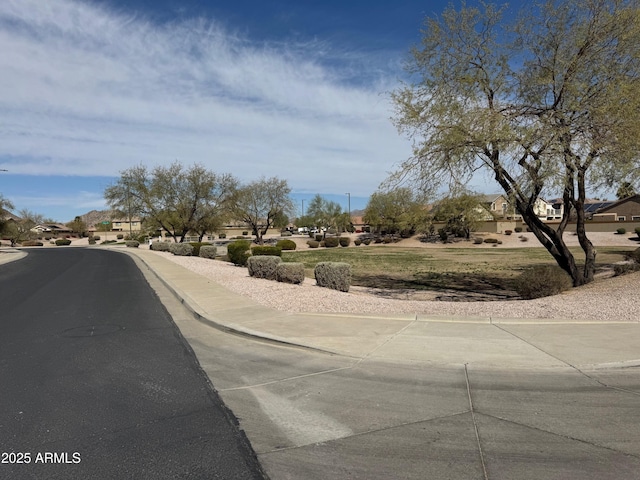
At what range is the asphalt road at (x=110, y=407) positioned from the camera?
3797 mm

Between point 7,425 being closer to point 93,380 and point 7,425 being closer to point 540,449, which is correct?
point 93,380

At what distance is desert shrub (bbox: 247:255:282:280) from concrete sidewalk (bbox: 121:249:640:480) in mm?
8186

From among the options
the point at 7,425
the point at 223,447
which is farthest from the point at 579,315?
the point at 7,425

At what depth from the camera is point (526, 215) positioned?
48.9 ft

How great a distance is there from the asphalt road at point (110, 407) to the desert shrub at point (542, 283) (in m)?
9.27

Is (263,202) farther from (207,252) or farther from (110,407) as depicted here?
(110,407)

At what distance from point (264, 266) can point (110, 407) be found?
41.4 ft

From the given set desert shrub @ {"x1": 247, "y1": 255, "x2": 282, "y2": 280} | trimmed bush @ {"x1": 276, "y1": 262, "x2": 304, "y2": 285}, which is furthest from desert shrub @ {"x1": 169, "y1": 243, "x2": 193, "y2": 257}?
trimmed bush @ {"x1": 276, "y1": 262, "x2": 304, "y2": 285}

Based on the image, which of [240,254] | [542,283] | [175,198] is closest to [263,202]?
[175,198]

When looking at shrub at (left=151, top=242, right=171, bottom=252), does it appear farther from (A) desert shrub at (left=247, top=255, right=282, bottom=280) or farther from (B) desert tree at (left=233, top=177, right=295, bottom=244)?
(A) desert shrub at (left=247, top=255, right=282, bottom=280)

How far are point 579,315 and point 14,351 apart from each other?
982 centimetres

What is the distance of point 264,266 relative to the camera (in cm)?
1761

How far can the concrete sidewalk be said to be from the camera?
3828 millimetres

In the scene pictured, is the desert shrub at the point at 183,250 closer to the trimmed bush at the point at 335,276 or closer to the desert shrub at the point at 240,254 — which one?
the desert shrub at the point at 240,254
